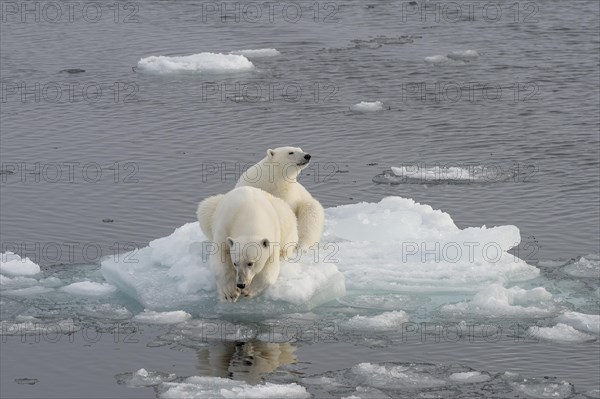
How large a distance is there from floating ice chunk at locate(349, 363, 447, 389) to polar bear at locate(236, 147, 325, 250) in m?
2.49

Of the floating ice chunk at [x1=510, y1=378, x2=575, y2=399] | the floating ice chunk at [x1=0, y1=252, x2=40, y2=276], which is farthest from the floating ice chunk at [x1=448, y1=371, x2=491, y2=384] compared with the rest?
the floating ice chunk at [x1=0, y1=252, x2=40, y2=276]

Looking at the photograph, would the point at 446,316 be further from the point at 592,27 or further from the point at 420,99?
the point at 592,27

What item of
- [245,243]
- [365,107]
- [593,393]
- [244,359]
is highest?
[365,107]

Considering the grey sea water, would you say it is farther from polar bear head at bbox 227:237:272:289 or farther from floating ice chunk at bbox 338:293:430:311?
polar bear head at bbox 227:237:272:289

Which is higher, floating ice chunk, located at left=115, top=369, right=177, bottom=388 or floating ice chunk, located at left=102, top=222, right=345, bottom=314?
floating ice chunk, located at left=102, top=222, right=345, bottom=314

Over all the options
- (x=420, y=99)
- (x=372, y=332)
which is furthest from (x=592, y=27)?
(x=372, y=332)

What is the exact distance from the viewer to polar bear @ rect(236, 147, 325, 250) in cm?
1419

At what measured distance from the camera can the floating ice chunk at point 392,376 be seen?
11.7m

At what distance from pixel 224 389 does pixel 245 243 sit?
1707 millimetres

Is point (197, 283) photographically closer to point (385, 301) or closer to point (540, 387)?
point (385, 301)

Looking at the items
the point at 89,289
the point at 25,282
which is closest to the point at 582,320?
the point at 89,289

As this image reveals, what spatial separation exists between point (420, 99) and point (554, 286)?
907 cm

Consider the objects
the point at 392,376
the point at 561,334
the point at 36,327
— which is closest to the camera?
the point at 392,376

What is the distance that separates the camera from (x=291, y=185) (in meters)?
14.3
